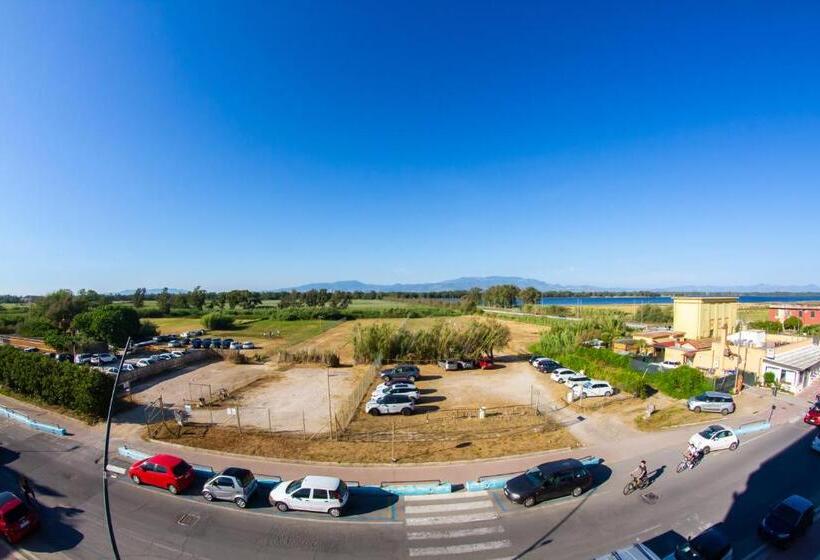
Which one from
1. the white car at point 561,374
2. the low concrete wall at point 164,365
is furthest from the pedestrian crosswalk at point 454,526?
the low concrete wall at point 164,365

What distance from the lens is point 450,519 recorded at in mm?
15148

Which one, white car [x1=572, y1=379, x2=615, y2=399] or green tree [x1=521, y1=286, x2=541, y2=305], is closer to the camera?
white car [x1=572, y1=379, x2=615, y2=399]

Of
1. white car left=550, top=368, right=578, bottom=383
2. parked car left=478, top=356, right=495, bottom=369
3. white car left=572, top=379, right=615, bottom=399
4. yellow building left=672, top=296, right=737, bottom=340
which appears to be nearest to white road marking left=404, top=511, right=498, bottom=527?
white car left=572, top=379, right=615, bottom=399

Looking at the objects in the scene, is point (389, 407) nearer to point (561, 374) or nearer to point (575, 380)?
point (575, 380)

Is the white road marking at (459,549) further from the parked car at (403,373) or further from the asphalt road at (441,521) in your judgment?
the parked car at (403,373)

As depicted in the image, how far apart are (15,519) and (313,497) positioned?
11.2 m

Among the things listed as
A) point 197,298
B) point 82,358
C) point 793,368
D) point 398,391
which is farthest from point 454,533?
point 197,298

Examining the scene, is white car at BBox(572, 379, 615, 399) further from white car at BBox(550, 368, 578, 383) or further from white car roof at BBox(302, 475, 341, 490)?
white car roof at BBox(302, 475, 341, 490)

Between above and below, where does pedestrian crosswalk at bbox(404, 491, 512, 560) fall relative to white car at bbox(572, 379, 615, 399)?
below

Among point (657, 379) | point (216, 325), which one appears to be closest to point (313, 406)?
point (657, 379)

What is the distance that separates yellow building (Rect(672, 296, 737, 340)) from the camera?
48.3 m

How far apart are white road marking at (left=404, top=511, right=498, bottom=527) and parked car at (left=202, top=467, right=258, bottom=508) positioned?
724 centimetres

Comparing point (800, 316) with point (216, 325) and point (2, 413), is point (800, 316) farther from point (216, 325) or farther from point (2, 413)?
point (216, 325)

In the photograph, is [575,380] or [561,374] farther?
[561,374]
